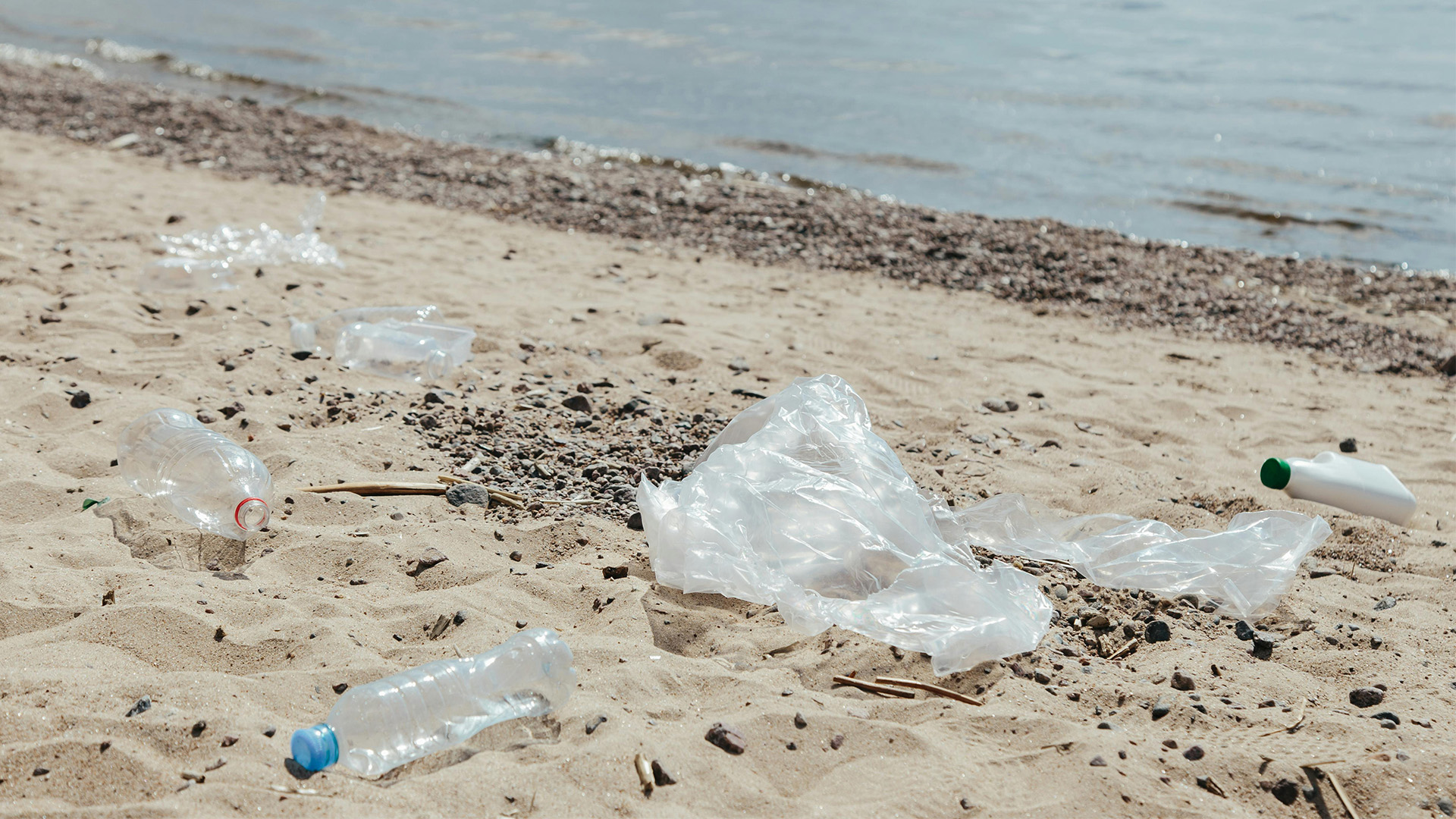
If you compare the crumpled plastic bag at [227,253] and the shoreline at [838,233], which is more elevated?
the shoreline at [838,233]

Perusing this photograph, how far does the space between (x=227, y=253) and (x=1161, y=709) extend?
4.92m

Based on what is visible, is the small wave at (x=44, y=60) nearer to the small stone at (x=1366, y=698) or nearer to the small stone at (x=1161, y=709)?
the small stone at (x=1161, y=709)

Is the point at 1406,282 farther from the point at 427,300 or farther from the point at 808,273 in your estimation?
the point at 427,300

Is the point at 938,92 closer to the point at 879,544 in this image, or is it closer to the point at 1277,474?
the point at 1277,474

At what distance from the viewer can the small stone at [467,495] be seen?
3062mm

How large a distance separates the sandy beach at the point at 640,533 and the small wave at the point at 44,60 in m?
6.11

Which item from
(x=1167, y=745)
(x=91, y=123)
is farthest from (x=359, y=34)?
(x=1167, y=745)

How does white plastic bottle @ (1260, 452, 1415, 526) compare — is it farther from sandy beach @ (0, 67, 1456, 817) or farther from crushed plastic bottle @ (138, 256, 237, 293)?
crushed plastic bottle @ (138, 256, 237, 293)

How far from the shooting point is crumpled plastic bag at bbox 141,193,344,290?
4.74 meters

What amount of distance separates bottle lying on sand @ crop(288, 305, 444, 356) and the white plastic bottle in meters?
3.51

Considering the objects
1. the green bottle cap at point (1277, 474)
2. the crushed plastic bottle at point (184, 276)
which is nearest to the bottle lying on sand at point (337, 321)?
the crushed plastic bottle at point (184, 276)

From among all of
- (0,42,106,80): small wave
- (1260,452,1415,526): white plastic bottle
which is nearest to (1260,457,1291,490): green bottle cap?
(1260,452,1415,526): white plastic bottle

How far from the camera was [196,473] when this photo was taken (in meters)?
2.98

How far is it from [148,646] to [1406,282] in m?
7.63
